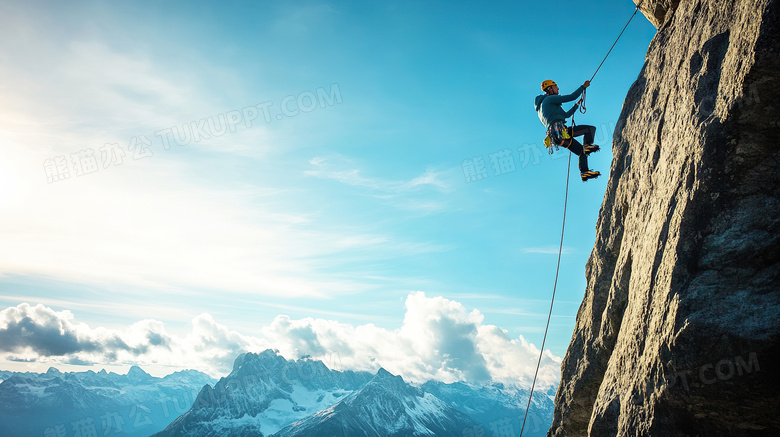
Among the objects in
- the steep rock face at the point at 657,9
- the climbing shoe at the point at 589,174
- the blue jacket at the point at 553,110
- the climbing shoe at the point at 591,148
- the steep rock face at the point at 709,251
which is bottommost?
the steep rock face at the point at 709,251

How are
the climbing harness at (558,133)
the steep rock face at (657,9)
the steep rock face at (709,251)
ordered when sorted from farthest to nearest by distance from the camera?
the climbing harness at (558,133) < the steep rock face at (657,9) < the steep rock face at (709,251)

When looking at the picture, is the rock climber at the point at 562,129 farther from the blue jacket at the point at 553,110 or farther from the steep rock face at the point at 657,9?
the steep rock face at the point at 657,9

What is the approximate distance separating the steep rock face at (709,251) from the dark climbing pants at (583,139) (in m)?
4.01

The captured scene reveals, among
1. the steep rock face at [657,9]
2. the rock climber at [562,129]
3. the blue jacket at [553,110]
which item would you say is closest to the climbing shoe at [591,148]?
the rock climber at [562,129]

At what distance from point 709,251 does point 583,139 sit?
25.0 feet

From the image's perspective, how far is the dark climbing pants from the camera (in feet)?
44.0

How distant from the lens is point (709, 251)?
6609 mm

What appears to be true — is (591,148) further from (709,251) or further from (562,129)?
(709,251)

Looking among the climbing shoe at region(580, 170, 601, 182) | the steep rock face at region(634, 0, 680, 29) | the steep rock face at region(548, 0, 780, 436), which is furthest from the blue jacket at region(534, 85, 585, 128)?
the steep rock face at region(548, 0, 780, 436)

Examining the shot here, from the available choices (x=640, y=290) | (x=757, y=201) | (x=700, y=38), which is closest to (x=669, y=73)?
(x=700, y=38)

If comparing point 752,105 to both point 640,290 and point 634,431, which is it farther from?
point 634,431

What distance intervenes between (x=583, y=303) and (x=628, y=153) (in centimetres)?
447

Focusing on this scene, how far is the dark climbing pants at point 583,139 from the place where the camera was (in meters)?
13.4

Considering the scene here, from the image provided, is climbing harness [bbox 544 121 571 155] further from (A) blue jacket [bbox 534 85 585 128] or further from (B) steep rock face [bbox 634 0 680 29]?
(B) steep rock face [bbox 634 0 680 29]
